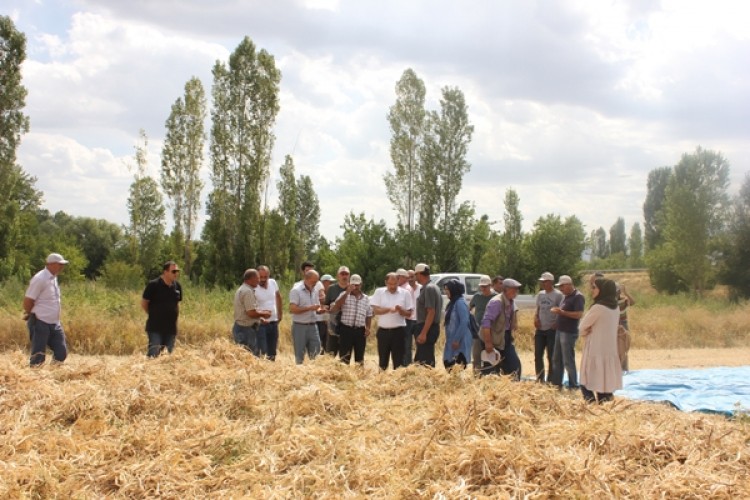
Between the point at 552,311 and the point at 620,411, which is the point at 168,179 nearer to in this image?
the point at 552,311

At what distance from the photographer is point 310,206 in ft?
172

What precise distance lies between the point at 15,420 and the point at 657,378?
373 inches

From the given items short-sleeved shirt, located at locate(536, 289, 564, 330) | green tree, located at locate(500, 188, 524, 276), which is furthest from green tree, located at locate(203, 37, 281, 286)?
short-sleeved shirt, located at locate(536, 289, 564, 330)

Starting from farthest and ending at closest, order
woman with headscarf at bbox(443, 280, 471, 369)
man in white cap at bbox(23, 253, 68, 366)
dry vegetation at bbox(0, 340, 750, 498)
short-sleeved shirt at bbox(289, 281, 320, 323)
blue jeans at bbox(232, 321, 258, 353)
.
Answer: short-sleeved shirt at bbox(289, 281, 320, 323)
blue jeans at bbox(232, 321, 258, 353)
man in white cap at bbox(23, 253, 68, 366)
woman with headscarf at bbox(443, 280, 471, 369)
dry vegetation at bbox(0, 340, 750, 498)

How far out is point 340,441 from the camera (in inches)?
182

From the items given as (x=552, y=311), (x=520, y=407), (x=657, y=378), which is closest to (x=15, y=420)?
(x=520, y=407)

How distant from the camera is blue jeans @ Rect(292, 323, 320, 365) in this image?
9.73 m

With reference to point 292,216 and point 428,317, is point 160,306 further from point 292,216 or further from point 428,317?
point 292,216

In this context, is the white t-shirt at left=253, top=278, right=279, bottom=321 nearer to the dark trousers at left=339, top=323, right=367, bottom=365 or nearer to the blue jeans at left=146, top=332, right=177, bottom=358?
the dark trousers at left=339, top=323, right=367, bottom=365

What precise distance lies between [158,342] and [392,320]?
293cm

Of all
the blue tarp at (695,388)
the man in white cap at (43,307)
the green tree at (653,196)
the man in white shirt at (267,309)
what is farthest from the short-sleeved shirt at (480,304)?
the green tree at (653,196)

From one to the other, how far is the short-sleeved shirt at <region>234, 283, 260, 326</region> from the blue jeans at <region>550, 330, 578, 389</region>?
12.9 ft

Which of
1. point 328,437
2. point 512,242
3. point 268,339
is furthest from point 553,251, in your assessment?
point 328,437

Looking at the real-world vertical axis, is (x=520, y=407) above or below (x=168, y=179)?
below
